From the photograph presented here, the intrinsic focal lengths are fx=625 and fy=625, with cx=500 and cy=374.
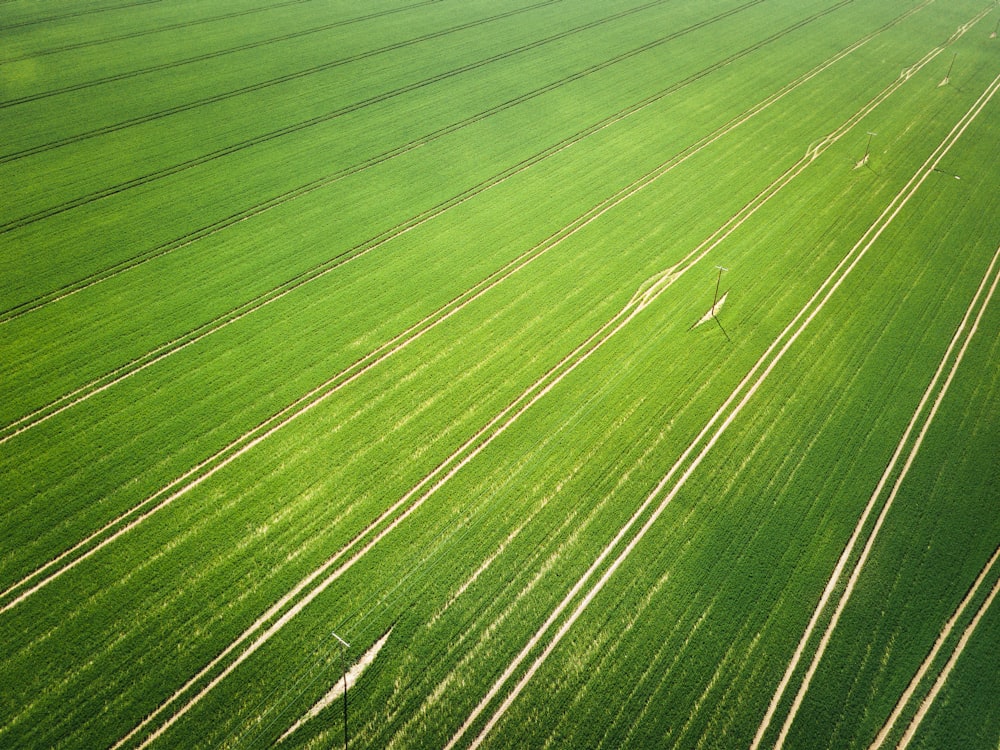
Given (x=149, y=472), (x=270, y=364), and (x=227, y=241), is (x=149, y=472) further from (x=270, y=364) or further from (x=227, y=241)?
(x=227, y=241)

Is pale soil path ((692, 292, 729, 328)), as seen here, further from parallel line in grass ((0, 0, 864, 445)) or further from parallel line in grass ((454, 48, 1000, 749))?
parallel line in grass ((0, 0, 864, 445))

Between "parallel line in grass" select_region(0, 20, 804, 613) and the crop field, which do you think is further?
"parallel line in grass" select_region(0, 20, 804, 613)

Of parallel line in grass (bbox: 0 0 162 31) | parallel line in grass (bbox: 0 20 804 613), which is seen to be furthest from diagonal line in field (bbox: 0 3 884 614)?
parallel line in grass (bbox: 0 0 162 31)

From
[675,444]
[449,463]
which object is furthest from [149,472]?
[675,444]

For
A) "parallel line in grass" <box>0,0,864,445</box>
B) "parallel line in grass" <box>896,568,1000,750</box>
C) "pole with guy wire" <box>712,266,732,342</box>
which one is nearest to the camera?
"parallel line in grass" <box>896,568,1000,750</box>

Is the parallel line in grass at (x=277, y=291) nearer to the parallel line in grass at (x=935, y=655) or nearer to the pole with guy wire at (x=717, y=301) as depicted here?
the pole with guy wire at (x=717, y=301)

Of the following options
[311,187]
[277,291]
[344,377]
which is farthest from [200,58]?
[344,377]
